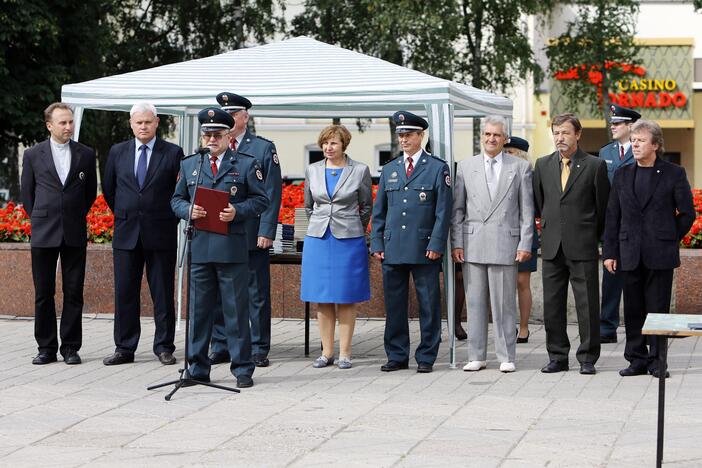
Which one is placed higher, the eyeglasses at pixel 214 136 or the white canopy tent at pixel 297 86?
the white canopy tent at pixel 297 86

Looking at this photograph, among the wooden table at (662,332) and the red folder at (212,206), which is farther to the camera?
the red folder at (212,206)

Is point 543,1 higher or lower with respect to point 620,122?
higher

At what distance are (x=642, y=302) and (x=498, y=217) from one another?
1244 mm

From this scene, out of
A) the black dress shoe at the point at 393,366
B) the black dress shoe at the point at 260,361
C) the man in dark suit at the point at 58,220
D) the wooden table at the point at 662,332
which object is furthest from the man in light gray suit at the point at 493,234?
the wooden table at the point at 662,332

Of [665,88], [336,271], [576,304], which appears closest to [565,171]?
[576,304]

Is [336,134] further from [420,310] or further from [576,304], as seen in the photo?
[576,304]

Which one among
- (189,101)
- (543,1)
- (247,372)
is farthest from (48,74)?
(247,372)

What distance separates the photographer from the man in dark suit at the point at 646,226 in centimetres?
1015

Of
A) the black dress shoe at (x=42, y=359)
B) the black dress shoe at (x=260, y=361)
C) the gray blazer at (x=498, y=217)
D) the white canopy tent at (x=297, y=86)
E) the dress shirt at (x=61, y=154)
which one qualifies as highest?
the white canopy tent at (x=297, y=86)

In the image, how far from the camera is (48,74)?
26.7 meters

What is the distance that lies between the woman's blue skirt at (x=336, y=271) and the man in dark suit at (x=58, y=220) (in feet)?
5.95

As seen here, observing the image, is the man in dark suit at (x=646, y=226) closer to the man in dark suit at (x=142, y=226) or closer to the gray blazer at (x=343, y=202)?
the gray blazer at (x=343, y=202)

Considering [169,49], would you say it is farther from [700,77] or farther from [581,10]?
[700,77]

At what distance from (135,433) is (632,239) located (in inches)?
165
